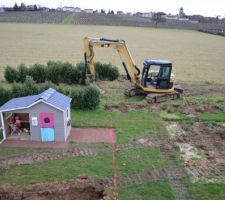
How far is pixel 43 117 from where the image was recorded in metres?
12.6

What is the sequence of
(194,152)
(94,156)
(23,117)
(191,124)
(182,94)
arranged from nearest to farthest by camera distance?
(94,156), (194,152), (23,117), (191,124), (182,94)

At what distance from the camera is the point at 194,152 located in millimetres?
12281

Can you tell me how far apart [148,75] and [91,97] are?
495 cm

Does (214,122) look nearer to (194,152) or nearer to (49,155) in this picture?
(194,152)

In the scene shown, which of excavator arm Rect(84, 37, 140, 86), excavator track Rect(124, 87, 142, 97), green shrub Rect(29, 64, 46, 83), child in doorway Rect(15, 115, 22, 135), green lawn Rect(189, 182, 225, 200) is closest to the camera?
green lawn Rect(189, 182, 225, 200)

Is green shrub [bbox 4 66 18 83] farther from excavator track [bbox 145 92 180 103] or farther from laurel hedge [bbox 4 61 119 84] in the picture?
excavator track [bbox 145 92 180 103]

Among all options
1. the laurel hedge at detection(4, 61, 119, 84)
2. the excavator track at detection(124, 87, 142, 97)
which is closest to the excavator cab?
the excavator track at detection(124, 87, 142, 97)

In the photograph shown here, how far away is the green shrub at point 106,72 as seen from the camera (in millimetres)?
24219

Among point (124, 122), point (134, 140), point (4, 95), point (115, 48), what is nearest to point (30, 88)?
point (4, 95)

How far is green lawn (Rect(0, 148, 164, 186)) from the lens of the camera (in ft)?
32.8

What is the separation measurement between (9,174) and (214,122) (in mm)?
10623

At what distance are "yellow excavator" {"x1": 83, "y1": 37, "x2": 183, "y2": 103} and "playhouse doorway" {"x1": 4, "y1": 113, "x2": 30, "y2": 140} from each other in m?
7.15

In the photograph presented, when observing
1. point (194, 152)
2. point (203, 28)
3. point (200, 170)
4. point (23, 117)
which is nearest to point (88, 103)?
point (23, 117)

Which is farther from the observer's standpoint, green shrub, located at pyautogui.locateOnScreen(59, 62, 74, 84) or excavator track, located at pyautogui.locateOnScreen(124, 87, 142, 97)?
green shrub, located at pyautogui.locateOnScreen(59, 62, 74, 84)
